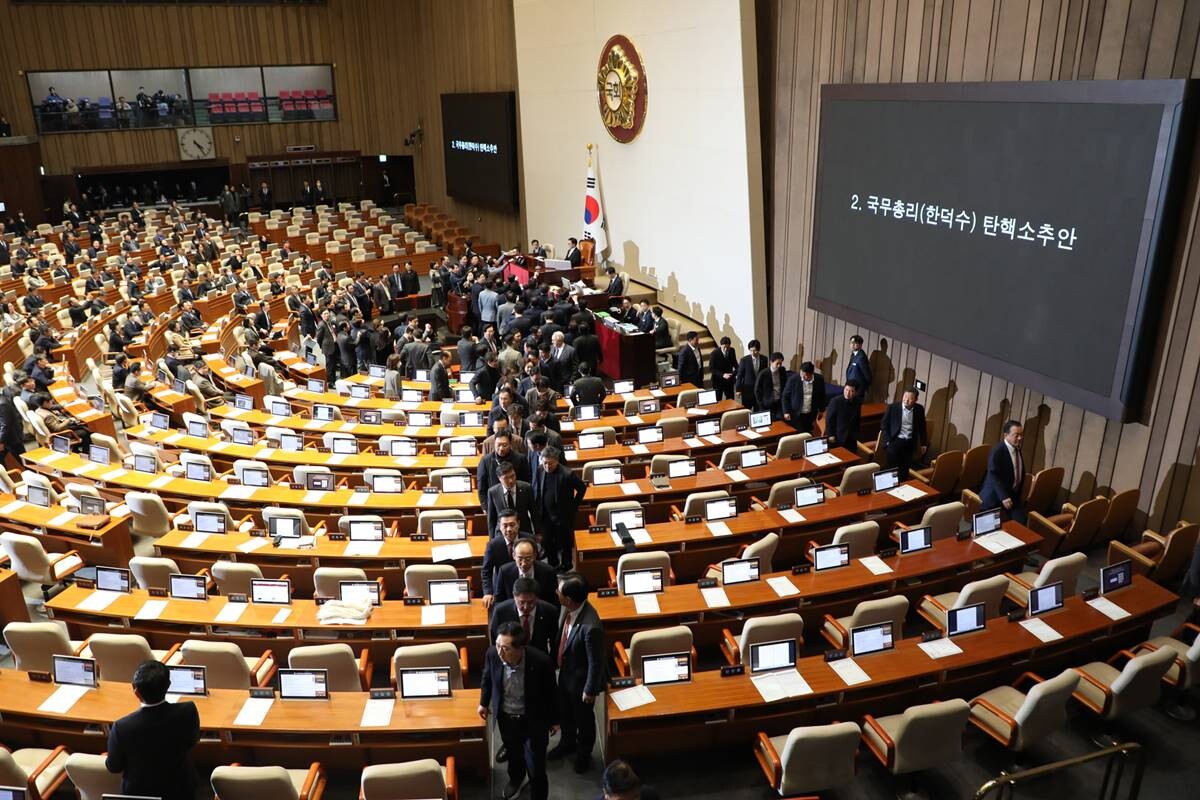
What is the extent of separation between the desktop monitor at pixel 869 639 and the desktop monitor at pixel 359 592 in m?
3.22

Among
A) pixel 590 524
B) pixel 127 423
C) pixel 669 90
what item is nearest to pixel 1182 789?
pixel 590 524

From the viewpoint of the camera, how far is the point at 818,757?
14.8 ft

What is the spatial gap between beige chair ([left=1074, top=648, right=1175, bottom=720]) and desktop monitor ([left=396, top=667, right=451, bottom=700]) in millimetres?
3746

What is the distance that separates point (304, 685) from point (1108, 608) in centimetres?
517

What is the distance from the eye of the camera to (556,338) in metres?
11.2

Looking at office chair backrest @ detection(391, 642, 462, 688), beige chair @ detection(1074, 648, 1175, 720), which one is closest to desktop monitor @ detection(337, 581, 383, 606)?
office chair backrest @ detection(391, 642, 462, 688)

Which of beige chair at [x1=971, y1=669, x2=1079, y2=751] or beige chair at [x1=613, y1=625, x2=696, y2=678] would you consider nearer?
beige chair at [x1=971, y1=669, x2=1079, y2=751]

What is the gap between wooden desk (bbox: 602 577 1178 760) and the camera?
5.01 metres

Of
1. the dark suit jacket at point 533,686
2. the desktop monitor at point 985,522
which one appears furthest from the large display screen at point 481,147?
the dark suit jacket at point 533,686

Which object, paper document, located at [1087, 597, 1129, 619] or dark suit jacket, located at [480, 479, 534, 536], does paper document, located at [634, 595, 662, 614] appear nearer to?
dark suit jacket, located at [480, 479, 534, 536]

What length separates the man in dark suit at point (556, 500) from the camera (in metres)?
6.68

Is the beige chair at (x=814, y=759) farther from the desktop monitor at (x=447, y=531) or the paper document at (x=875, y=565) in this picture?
the desktop monitor at (x=447, y=531)

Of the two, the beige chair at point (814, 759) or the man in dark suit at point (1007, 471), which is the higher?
the man in dark suit at point (1007, 471)

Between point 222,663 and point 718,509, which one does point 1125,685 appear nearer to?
point 718,509
